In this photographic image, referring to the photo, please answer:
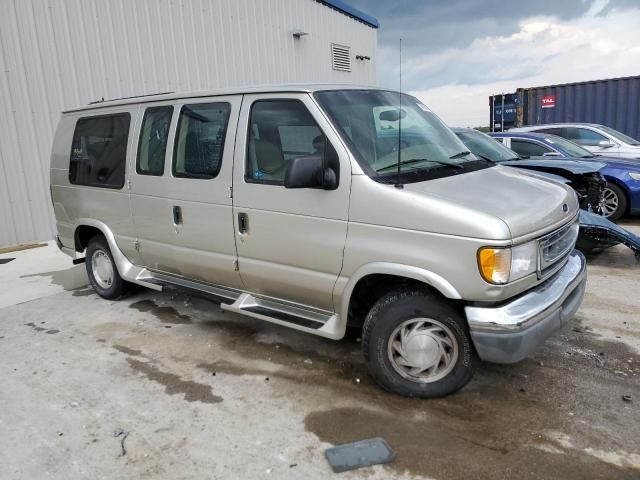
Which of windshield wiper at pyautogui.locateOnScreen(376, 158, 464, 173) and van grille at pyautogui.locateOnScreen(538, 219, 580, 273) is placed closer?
van grille at pyautogui.locateOnScreen(538, 219, 580, 273)

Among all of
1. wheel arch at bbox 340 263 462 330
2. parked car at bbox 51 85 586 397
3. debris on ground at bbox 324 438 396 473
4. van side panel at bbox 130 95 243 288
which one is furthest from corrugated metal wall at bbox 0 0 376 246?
debris on ground at bbox 324 438 396 473

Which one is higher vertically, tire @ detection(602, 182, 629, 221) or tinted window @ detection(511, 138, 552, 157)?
tinted window @ detection(511, 138, 552, 157)

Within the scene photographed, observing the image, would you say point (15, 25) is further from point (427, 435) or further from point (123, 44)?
point (427, 435)

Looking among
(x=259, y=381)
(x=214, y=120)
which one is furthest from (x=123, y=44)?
(x=259, y=381)

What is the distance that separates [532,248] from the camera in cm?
304

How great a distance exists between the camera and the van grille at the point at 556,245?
3.15 meters

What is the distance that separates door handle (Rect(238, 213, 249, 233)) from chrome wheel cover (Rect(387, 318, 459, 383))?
140cm

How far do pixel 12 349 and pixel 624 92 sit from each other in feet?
54.7

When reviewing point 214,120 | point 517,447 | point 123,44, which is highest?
point 123,44

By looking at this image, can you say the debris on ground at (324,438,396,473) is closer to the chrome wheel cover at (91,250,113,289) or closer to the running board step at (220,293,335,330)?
the running board step at (220,293,335,330)

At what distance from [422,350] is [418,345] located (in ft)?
0.14

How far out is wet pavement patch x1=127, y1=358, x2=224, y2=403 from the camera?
139 inches

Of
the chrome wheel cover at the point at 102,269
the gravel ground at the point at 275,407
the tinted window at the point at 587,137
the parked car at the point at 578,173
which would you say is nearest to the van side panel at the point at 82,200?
the chrome wheel cover at the point at 102,269

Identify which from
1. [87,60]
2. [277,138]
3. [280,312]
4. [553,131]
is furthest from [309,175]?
[553,131]
